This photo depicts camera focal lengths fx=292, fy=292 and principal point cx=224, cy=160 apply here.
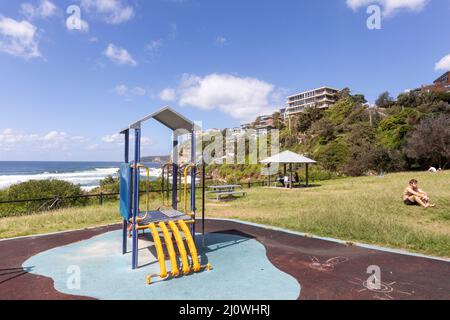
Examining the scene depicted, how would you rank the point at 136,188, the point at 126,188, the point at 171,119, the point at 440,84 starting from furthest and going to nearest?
the point at 440,84, the point at 171,119, the point at 126,188, the point at 136,188

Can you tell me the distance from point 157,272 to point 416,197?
374 inches

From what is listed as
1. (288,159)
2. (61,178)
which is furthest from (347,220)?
(61,178)

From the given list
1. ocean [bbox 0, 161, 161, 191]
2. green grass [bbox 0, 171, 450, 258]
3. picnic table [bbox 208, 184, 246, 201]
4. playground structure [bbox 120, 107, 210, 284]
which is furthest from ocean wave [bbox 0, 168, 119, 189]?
playground structure [bbox 120, 107, 210, 284]

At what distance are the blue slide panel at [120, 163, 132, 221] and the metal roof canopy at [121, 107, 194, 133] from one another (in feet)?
2.78

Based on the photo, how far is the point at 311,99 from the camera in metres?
99.1

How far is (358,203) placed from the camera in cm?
1134

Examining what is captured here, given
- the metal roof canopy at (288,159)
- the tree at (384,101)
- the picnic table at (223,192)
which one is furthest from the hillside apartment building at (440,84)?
the picnic table at (223,192)

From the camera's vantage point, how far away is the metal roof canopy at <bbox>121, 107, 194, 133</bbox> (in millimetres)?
5845

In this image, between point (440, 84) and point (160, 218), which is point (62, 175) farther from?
point (440, 84)

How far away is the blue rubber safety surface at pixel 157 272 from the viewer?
13.6 feet

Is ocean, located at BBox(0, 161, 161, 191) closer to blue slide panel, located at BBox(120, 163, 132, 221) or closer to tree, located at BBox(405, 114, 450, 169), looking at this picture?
blue slide panel, located at BBox(120, 163, 132, 221)

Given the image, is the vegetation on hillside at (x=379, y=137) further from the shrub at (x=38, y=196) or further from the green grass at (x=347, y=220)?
the shrub at (x=38, y=196)
